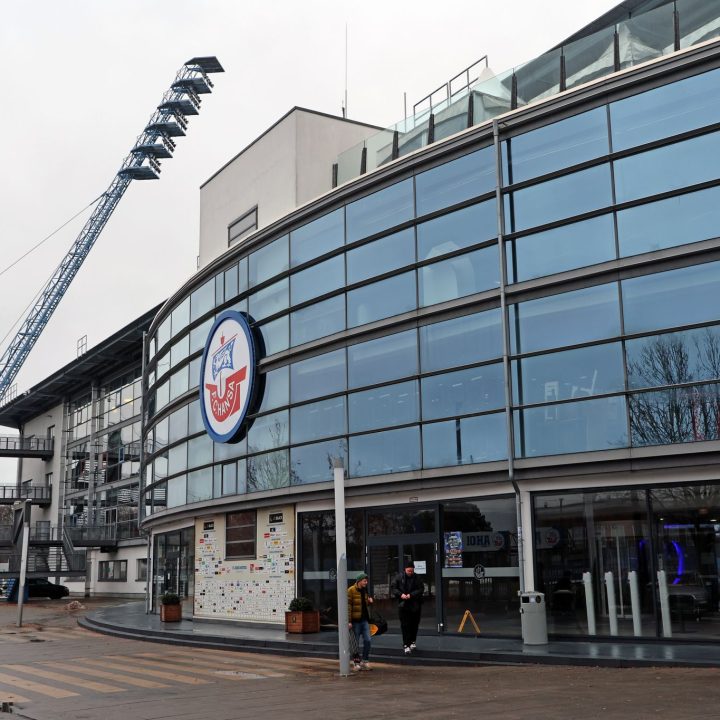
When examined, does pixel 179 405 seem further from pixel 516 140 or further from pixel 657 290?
pixel 657 290

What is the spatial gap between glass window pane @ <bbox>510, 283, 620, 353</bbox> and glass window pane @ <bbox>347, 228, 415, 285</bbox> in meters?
3.76

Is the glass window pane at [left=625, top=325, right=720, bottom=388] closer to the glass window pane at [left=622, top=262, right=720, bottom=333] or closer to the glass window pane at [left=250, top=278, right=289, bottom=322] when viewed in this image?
the glass window pane at [left=622, top=262, right=720, bottom=333]

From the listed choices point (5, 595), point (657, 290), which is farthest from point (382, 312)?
point (5, 595)

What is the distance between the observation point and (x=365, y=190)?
81.4 feet

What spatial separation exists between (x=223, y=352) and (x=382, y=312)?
24.3 feet

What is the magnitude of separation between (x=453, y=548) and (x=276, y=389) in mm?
7978

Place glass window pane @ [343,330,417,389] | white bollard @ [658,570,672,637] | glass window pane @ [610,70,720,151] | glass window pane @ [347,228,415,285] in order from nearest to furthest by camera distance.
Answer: white bollard @ [658,570,672,637], glass window pane @ [610,70,720,151], glass window pane @ [343,330,417,389], glass window pane @ [347,228,415,285]

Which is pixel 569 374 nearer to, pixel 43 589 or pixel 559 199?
pixel 559 199

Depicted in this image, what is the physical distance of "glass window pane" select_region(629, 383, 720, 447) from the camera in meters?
17.9

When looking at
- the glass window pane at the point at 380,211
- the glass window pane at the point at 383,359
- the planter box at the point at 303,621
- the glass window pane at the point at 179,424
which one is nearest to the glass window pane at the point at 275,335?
the glass window pane at the point at 383,359

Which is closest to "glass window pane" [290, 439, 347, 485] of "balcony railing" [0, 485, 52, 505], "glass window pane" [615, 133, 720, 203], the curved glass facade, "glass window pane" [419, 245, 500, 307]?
the curved glass facade

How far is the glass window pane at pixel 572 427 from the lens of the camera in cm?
1889

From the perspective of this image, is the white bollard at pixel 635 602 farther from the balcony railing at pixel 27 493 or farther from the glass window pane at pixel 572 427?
the balcony railing at pixel 27 493

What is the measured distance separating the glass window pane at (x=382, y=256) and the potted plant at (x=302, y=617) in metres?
8.29
